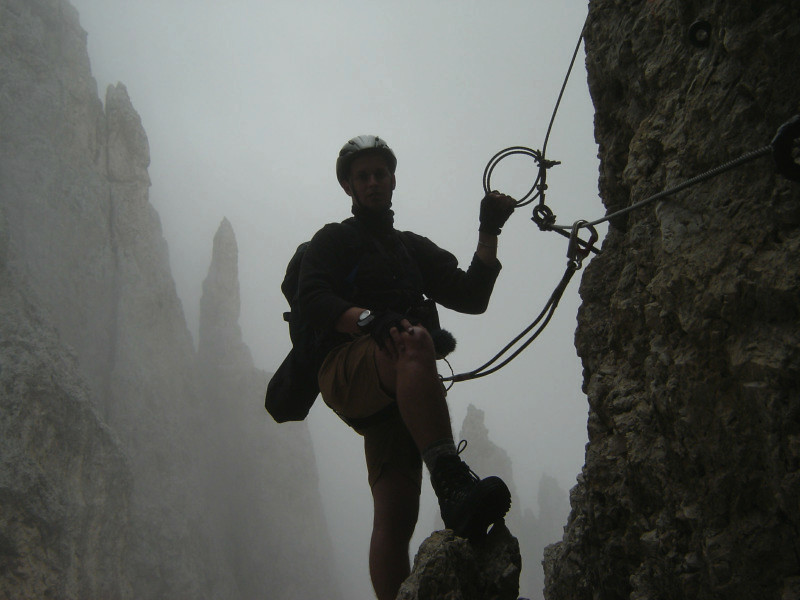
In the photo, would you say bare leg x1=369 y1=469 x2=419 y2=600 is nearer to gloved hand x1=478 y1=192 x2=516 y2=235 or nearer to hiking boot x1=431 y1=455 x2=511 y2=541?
hiking boot x1=431 y1=455 x2=511 y2=541

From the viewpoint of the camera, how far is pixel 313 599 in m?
36.5

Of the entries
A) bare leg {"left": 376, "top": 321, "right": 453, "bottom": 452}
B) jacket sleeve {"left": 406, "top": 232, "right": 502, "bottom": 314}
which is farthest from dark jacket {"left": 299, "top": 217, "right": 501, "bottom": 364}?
bare leg {"left": 376, "top": 321, "right": 453, "bottom": 452}

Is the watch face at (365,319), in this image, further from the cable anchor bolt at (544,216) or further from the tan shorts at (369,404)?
the cable anchor bolt at (544,216)

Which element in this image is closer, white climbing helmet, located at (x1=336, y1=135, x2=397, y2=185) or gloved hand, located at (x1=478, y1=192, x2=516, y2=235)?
white climbing helmet, located at (x1=336, y1=135, x2=397, y2=185)

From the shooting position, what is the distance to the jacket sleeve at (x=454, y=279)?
4.01 m

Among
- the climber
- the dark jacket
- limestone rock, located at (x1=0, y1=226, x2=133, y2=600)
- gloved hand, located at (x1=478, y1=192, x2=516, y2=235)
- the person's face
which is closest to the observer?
the climber

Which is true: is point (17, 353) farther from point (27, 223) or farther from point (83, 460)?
point (27, 223)

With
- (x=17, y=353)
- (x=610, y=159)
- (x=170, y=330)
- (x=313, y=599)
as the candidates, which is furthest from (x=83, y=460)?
(x=610, y=159)

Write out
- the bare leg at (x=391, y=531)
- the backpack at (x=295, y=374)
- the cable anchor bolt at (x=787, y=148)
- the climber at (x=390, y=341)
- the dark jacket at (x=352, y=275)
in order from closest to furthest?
1. the cable anchor bolt at (x=787, y=148)
2. the climber at (x=390, y=341)
3. the bare leg at (x=391, y=531)
4. the dark jacket at (x=352, y=275)
5. the backpack at (x=295, y=374)

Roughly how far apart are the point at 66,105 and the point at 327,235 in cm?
4174

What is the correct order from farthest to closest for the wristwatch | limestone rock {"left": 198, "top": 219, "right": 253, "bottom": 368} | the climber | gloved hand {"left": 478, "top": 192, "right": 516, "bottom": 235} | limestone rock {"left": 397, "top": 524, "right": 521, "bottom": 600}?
limestone rock {"left": 198, "top": 219, "right": 253, "bottom": 368} → gloved hand {"left": 478, "top": 192, "right": 516, "bottom": 235} → the wristwatch → the climber → limestone rock {"left": 397, "top": 524, "right": 521, "bottom": 600}

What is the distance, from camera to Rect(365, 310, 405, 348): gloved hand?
271 cm

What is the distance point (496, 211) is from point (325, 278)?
150 centimetres

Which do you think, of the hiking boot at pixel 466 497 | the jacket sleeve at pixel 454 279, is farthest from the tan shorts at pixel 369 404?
the jacket sleeve at pixel 454 279
